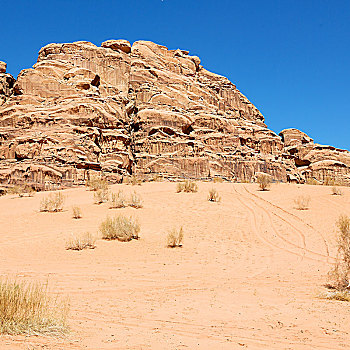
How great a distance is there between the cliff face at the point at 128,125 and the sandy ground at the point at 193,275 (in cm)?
1304

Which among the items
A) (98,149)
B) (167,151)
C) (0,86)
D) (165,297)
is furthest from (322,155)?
(165,297)

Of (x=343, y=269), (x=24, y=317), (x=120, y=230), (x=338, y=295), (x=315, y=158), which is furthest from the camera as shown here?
(x=315, y=158)

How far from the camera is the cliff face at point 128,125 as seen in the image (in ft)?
88.6

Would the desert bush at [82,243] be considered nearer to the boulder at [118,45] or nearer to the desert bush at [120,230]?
the desert bush at [120,230]

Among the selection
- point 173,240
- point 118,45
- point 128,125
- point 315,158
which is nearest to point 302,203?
point 173,240

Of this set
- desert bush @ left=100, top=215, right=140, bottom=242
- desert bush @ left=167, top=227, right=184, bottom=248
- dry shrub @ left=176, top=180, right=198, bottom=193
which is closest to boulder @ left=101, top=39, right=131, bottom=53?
dry shrub @ left=176, top=180, right=198, bottom=193

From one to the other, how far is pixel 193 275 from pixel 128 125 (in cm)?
3470

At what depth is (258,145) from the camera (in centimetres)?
4625

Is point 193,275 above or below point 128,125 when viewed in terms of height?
below

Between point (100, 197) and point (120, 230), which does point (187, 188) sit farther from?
point (120, 230)

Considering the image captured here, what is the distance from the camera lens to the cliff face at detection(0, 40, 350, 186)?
2700cm

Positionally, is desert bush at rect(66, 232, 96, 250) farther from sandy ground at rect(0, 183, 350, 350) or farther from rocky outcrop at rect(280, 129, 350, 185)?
rocky outcrop at rect(280, 129, 350, 185)

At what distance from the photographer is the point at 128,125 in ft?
130

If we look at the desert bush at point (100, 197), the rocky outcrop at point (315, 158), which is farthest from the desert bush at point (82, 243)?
the rocky outcrop at point (315, 158)
